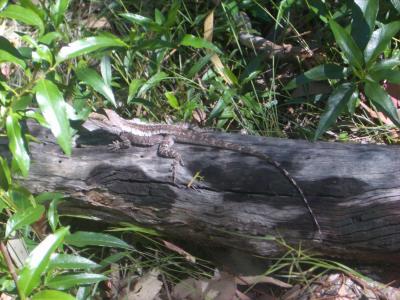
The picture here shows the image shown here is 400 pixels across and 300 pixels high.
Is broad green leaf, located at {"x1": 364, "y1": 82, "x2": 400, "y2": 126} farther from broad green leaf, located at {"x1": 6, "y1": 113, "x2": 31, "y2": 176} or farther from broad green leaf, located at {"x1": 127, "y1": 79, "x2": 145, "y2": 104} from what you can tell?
broad green leaf, located at {"x1": 6, "y1": 113, "x2": 31, "y2": 176}

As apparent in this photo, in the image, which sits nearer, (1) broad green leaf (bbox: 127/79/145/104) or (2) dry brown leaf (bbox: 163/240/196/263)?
(2) dry brown leaf (bbox: 163/240/196/263)

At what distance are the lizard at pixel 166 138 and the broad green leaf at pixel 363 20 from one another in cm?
85

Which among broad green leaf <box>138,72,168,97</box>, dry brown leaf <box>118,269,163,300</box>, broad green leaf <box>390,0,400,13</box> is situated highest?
broad green leaf <box>390,0,400,13</box>

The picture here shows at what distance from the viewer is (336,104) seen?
3283 mm

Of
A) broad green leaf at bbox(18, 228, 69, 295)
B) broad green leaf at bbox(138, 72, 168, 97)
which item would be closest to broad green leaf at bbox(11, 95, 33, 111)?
broad green leaf at bbox(18, 228, 69, 295)

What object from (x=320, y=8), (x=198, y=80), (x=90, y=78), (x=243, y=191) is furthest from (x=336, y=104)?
(x=198, y=80)

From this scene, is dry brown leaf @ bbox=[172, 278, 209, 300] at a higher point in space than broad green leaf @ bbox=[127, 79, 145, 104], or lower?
lower

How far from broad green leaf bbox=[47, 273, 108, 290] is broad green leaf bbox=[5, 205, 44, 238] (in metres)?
0.25

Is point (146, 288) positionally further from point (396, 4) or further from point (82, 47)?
point (396, 4)

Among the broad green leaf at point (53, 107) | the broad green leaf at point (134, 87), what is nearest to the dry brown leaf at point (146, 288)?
the broad green leaf at point (134, 87)

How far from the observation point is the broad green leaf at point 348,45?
10.5ft

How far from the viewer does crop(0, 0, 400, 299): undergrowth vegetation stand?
2795 millimetres

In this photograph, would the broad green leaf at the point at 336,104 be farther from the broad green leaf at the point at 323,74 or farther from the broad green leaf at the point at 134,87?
the broad green leaf at the point at 134,87

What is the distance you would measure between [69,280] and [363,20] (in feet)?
7.03
